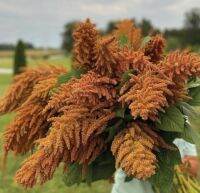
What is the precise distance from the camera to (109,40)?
86.8 inches

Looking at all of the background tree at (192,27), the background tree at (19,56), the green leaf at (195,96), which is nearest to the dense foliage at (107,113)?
the green leaf at (195,96)

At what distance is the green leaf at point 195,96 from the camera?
8.07 ft

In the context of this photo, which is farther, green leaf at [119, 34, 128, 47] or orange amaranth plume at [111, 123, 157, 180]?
green leaf at [119, 34, 128, 47]

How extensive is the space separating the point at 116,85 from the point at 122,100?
0.52 feet

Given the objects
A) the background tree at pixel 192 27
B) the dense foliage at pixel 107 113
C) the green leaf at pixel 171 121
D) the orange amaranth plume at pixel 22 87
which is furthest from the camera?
the background tree at pixel 192 27

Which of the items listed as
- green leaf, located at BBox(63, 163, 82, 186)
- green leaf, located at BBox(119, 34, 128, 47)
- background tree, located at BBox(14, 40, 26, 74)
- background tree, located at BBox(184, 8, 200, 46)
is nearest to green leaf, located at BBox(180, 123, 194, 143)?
green leaf, located at BBox(63, 163, 82, 186)

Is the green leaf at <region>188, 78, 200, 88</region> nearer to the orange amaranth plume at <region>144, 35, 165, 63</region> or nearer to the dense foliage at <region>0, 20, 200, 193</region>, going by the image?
the dense foliage at <region>0, 20, 200, 193</region>

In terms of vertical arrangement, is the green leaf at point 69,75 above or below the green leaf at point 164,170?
above

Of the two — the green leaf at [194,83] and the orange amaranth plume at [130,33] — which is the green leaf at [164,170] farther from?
the orange amaranth plume at [130,33]

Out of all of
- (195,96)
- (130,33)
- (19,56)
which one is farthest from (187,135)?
(19,56)

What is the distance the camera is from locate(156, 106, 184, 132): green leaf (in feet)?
7.32

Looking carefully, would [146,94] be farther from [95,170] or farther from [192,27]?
[192,27]

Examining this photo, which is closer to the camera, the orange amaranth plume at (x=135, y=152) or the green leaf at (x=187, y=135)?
the orange amaranth plume at (x=135, y=152)

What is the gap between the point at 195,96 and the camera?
250cm
